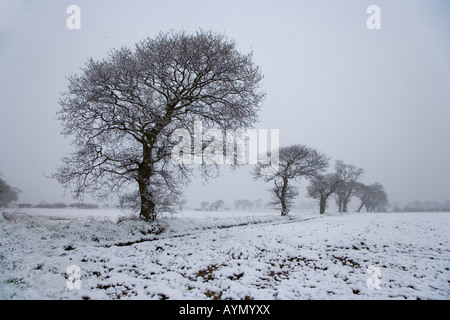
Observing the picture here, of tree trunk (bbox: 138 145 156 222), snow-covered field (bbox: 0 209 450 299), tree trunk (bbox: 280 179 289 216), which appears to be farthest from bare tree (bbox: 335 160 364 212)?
tree trunk (bbox: 138 145 156 222)

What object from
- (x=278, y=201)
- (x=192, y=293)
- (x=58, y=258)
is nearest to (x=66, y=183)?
(x=58, y=258)

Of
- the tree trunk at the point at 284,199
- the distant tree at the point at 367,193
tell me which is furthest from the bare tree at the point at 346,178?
the tree trunk at the point at 284,199

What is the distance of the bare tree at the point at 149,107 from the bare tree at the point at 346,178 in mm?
37348

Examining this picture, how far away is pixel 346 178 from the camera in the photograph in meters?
41.7

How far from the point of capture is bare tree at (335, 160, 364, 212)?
42031 millimetres

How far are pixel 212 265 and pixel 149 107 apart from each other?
27.3ft

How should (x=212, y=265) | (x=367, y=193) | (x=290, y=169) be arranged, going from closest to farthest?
(x=212, y=265), (x=290, y=169), (x=367, y=193)

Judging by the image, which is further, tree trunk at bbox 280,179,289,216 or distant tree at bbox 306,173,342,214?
distant tree at bbox 306,173,342,214

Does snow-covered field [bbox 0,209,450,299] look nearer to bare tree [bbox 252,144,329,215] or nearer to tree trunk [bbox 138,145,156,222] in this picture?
tree trunk [bbox 138,145,156,222]

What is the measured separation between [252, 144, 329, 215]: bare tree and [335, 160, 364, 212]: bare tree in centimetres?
1593

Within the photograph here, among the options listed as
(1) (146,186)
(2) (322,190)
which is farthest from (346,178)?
(1) (146,186)

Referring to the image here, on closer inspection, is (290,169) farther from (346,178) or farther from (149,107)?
(149,107)
